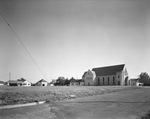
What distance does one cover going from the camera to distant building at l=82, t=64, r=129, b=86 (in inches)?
2601

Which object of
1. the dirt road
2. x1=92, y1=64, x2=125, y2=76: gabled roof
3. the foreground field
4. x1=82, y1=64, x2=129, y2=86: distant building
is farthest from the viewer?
x1=92, y1=64, x2=125, y2=76: gabled roof

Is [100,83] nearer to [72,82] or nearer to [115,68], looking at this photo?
[115,68]

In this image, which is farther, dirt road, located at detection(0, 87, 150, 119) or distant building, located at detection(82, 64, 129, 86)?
distant building, located at detection(82, 64, 129, 86)

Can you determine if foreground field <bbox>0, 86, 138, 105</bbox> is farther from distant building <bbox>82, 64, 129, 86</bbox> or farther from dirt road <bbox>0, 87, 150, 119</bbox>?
distant building <bbox>82, 64, 129, 86</bbox>

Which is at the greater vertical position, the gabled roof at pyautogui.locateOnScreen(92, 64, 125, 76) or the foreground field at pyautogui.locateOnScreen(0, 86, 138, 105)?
the gabled roof at pyautogui.locateOnScreen(92, 64, 125, 76)

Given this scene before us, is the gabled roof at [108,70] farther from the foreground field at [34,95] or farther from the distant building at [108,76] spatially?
the foreground field at [34,95]

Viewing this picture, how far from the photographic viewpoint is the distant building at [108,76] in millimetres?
66062

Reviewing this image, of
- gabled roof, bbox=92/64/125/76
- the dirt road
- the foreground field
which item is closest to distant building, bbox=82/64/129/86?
gabled roof, bbox=92/64/125/76

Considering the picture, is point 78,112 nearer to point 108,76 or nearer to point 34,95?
point 34,95

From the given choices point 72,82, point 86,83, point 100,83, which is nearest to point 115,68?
point 100,83

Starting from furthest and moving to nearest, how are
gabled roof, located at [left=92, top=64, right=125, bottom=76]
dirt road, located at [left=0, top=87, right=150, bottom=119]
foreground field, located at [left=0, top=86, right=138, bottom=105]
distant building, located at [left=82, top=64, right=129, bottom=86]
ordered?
gabled roof, located at [left=92, top=64, right=125, bottom=76]
distant building, located at [left=82, top=64, right=129, bottom=86]
foreground field, located at [left=0, top=86, right=138, bottom=105]
dirt road, located at [left=0, top=87, right=150, bottom=119]

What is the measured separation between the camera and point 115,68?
7012 centimetres

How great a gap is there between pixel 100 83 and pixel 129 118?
70.4m

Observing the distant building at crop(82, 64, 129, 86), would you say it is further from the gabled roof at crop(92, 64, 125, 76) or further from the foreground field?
the foreground field
